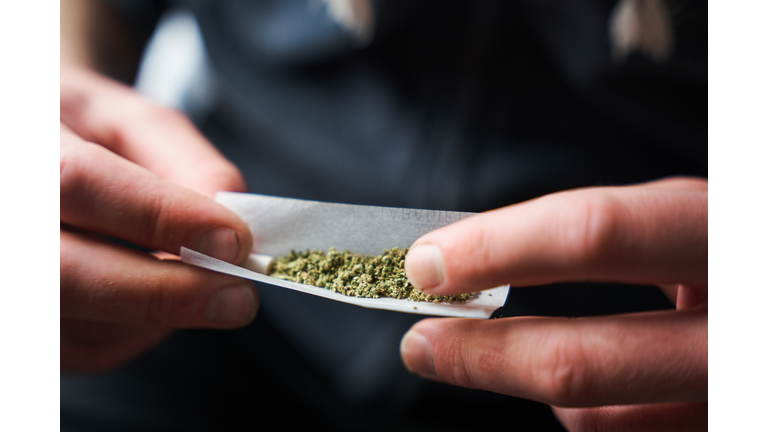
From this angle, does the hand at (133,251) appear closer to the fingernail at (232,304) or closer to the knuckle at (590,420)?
the fingernail at (232,304)

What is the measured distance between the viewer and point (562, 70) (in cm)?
94

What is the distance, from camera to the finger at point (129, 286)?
536mm

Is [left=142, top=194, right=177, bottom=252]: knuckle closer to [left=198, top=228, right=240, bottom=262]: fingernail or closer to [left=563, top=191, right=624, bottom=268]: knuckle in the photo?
[left=198, top=228, right=240, bottom=262]: fingernail

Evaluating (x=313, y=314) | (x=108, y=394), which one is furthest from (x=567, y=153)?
(x=108, y=394)

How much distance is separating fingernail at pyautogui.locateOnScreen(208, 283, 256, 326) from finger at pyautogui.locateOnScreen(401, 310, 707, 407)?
0.38 metres

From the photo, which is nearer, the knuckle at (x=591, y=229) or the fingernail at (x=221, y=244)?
the knuckle at (x=591, y=229)

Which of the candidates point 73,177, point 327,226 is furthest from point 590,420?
point 73,177

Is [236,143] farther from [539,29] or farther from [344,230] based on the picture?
[539,29]

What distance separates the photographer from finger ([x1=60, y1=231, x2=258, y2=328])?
536mm

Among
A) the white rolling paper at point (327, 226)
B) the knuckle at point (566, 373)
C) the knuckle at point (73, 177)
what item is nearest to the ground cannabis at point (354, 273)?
the white rolling paper at point (327, 226)

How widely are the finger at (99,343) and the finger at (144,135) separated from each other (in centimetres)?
31

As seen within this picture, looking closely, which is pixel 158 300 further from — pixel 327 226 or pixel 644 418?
pixel 644 418

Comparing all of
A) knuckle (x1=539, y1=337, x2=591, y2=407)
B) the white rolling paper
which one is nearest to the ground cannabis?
the white rolling paper

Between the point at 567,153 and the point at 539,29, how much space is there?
330 millimetres
